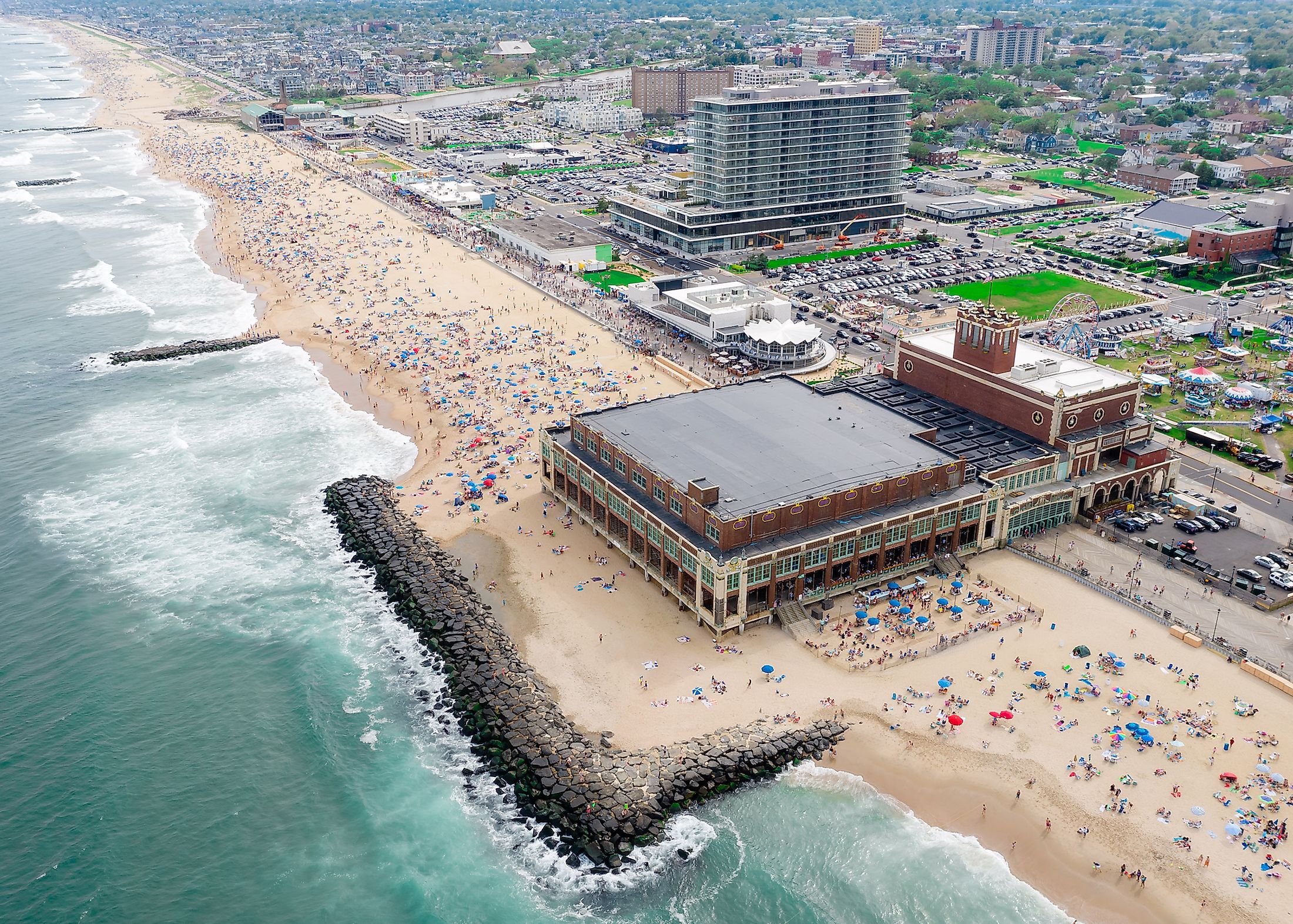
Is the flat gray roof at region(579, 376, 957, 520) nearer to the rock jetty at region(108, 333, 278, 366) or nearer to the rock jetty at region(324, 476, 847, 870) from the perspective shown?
the rock jetty at region(324, 476, 847, 870)

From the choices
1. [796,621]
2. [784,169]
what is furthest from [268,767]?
[784,169]

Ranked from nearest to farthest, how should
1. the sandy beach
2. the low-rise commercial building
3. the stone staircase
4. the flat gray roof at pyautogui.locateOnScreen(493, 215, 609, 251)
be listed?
the sandy beach < the stone staircase < the low-rise commercial building < the flat gray roof at pyautogui.locateOnScreen(493, 215, 609, 251)

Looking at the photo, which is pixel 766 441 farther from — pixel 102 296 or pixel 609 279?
pixel 102 296

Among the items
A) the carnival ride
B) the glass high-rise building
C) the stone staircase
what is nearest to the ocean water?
the stone staircase

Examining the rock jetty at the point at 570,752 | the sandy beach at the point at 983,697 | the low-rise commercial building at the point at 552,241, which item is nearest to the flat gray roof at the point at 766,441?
the sandy beach at the point at 983,697

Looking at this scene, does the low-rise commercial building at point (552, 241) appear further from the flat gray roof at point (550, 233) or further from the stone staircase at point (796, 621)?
the stone staircase at point (796, 621)

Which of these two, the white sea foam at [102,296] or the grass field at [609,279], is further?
the grass field at [609,279]
